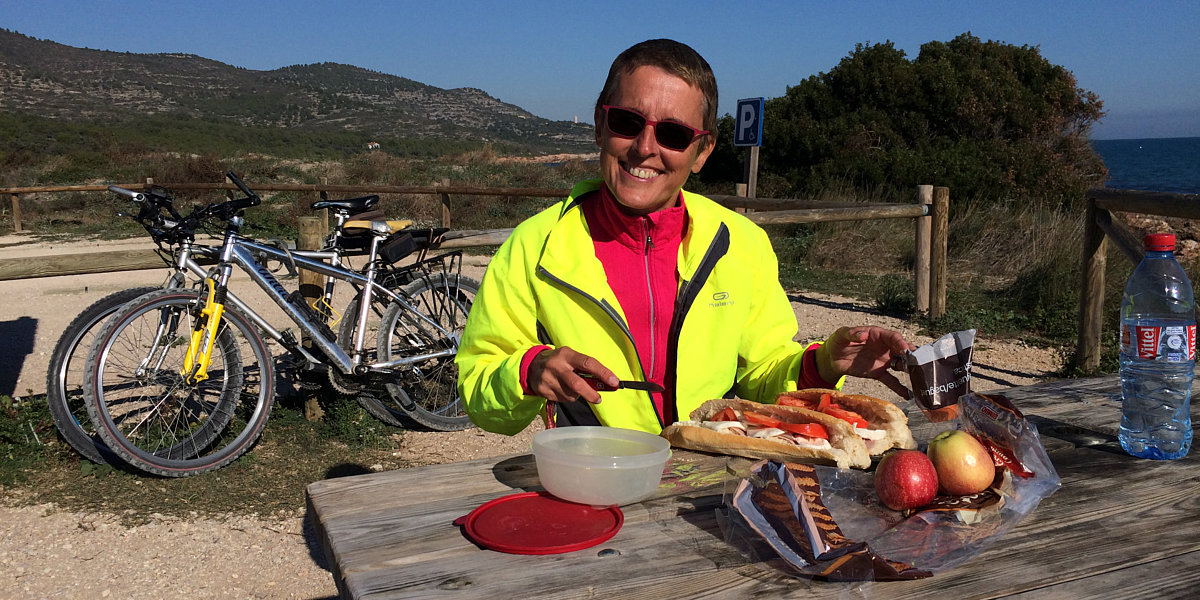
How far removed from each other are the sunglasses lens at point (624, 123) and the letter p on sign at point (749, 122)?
7470 millimetres

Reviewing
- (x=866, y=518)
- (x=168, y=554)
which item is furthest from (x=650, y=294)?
(x=168, y=554)

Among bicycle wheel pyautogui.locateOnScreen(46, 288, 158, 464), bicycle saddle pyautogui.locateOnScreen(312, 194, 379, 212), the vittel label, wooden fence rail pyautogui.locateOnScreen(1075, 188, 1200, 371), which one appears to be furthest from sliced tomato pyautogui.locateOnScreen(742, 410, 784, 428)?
wooden fence rail pyautogui.locateOnScreen(1075, 188, 1200, 371)

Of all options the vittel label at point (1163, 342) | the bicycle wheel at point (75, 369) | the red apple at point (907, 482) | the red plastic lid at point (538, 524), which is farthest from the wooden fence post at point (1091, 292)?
the bicycle wheel at point (75, 369)

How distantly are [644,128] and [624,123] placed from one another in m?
0.05

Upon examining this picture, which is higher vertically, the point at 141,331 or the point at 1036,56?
the point at 1036,56

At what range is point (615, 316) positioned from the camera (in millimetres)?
1956

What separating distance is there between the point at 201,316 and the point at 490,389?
2938 mm

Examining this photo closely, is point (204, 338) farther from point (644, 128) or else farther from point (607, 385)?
point (607, 385)

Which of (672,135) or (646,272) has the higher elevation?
(672,135)

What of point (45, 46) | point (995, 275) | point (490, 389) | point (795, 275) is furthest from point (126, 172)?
point (45, 46)

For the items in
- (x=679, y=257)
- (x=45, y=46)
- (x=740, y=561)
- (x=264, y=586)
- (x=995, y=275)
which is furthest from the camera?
(x=45, y=46)

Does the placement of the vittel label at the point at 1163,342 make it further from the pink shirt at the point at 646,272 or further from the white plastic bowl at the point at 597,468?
the white plastic bowl at the point at 597,468

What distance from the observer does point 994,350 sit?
7102mm

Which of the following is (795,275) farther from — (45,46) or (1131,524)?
(45,46)
